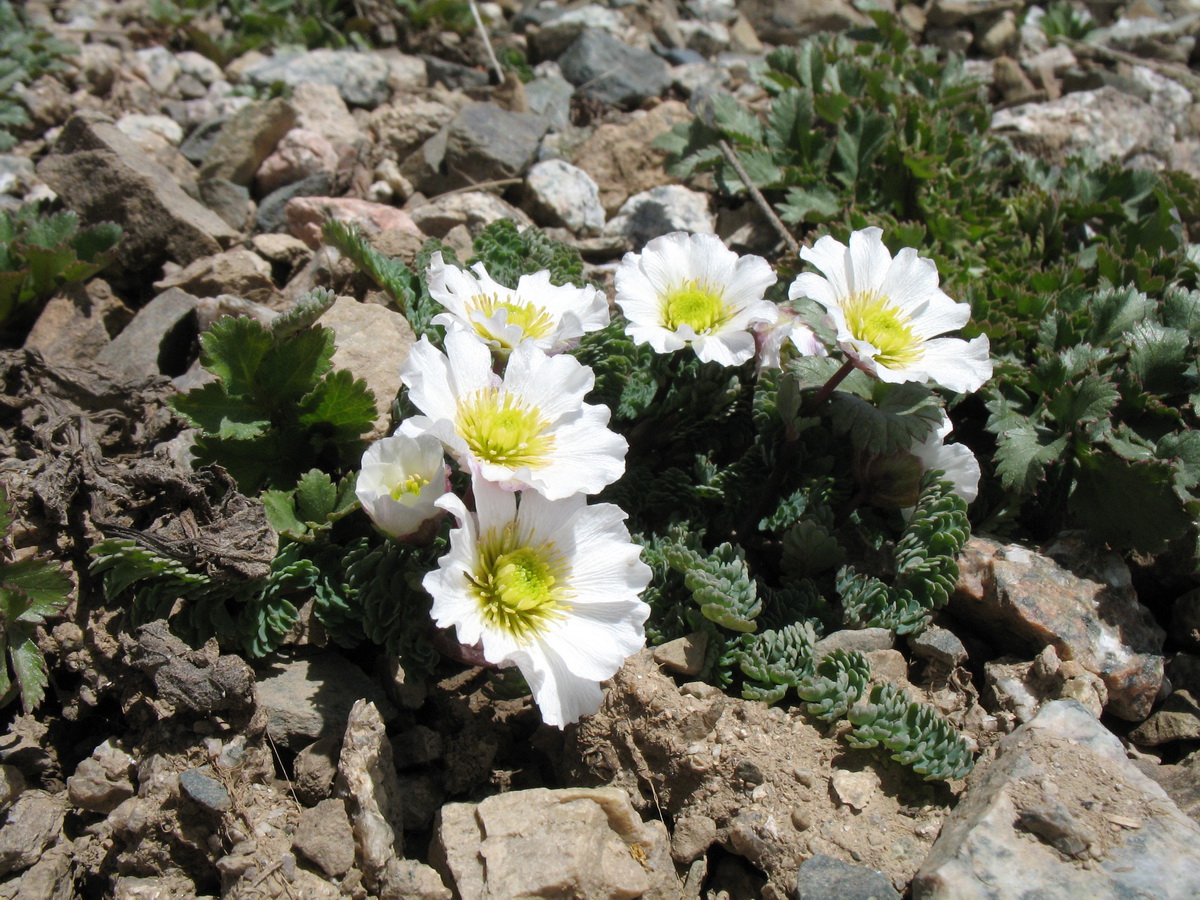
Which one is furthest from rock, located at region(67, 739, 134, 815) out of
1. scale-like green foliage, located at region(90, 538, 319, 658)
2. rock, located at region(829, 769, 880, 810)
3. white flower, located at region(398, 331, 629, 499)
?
rock, located at region(829, 769, 880, 810)

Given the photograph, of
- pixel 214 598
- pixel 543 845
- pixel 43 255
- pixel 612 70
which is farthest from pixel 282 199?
pixel 543 845

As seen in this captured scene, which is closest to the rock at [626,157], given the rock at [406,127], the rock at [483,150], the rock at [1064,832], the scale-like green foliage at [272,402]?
the rock at [483,150]

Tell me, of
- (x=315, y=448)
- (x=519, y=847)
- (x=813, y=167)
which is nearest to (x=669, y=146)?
(x=813, y=167)

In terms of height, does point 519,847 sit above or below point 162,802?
above

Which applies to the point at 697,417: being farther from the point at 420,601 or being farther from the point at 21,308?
the point at 21,308

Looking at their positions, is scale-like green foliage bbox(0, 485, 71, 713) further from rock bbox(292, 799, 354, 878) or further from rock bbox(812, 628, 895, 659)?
rock bbox(812, 628, 895, 659)

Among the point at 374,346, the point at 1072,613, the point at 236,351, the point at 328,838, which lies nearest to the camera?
the point at 328,838

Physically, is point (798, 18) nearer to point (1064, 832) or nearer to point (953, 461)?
point (953, 461)
